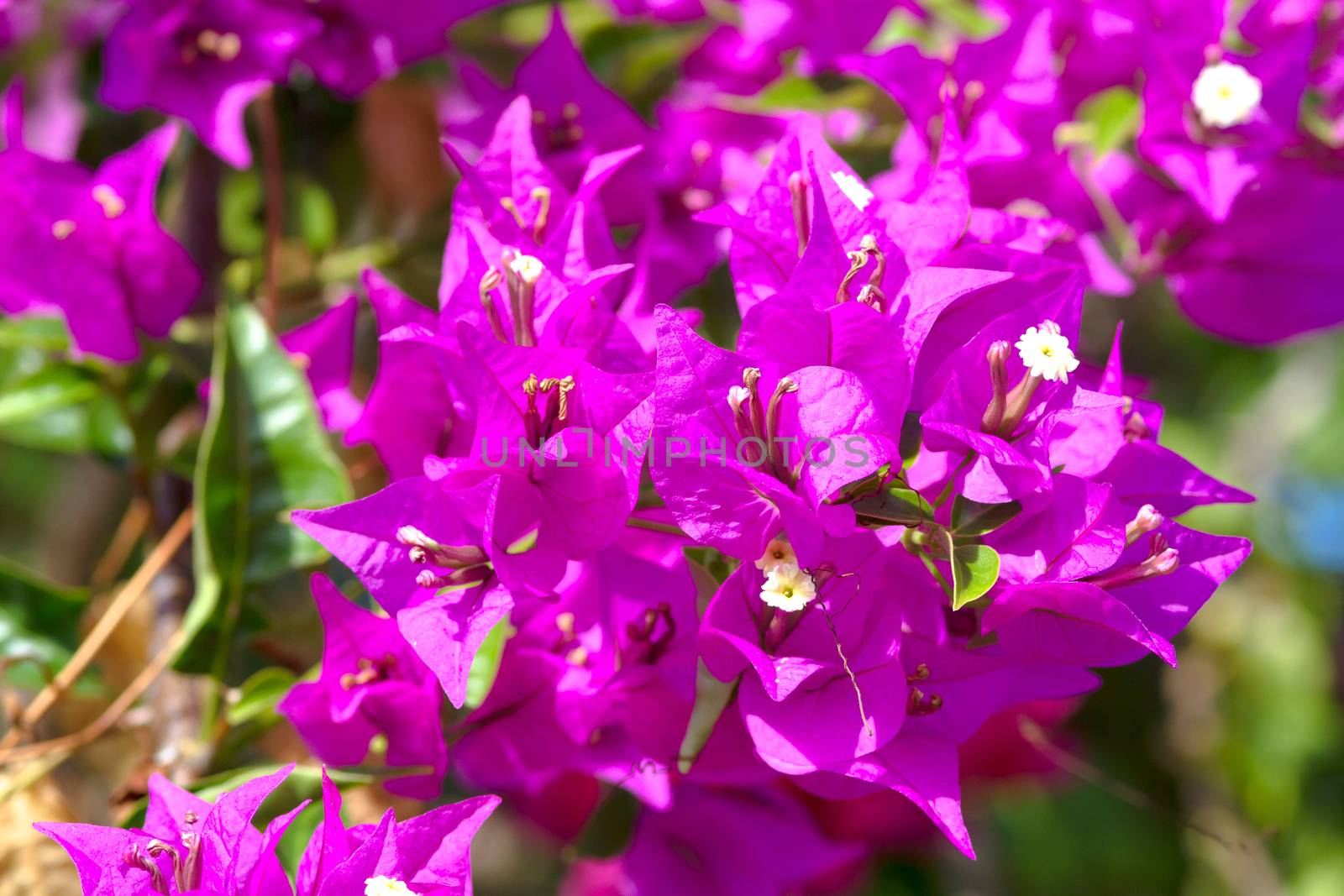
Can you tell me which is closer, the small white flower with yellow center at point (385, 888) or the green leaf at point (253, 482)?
the small white flower with yellow center at point (385, 888)

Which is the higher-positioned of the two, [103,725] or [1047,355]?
[1047,355]

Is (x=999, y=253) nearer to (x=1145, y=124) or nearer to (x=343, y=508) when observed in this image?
(x=1145, y=124)

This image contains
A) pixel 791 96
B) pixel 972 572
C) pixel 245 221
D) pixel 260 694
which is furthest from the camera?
pixel 245 221

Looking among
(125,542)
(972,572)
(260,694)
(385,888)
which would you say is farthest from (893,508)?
(125,542)

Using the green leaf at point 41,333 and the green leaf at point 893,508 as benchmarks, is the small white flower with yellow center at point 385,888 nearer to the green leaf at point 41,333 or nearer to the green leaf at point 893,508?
the green leaf at point 893,508

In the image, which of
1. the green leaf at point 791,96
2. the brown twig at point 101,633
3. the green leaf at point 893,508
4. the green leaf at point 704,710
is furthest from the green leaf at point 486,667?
the green leaf at point 791,96

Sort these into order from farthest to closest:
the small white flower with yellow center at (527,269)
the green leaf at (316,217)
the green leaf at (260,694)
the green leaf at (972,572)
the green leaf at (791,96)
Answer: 1. the green leaf at (316,217)
2. the green leaf at (791,96)
3. the green leaf at (260,694)
4. the small white flower with yellow center at (527,269)
5. the green leaf at (972,572)

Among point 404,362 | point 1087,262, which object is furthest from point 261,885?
point 1087,262

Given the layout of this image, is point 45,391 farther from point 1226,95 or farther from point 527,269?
point 1226,95
